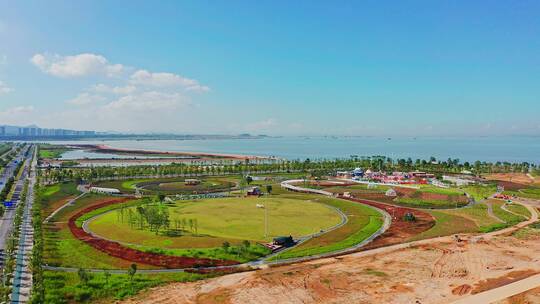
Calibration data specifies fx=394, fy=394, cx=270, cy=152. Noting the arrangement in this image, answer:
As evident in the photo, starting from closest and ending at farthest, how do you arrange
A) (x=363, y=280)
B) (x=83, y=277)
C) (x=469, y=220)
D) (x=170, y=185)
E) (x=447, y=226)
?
(x=83, y=277) < (x=363, y=280) < (x=447, y=226) < (x=469, y=220) < (x=170, y=185)

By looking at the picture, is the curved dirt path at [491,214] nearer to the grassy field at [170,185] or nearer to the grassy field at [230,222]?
the grassy field at [230,222]

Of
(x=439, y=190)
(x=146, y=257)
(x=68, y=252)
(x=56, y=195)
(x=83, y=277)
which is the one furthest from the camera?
(x=439, y=190)

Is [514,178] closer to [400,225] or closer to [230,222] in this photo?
[400,225]

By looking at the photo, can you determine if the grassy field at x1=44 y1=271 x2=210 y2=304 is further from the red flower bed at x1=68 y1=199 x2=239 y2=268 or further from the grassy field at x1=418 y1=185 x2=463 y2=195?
the grassy field at x1=418 y1=185 x2=463 y2=195

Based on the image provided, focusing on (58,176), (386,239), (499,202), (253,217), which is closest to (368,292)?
(386,239)

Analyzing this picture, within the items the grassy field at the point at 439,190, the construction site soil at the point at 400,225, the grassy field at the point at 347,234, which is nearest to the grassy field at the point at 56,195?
the grassy field at the point at 347,234

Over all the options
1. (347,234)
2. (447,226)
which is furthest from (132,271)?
(447,226)

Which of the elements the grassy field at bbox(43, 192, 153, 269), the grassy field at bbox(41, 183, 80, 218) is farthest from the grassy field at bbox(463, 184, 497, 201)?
the grassy field at bbox(41, 183, 80, 218)
